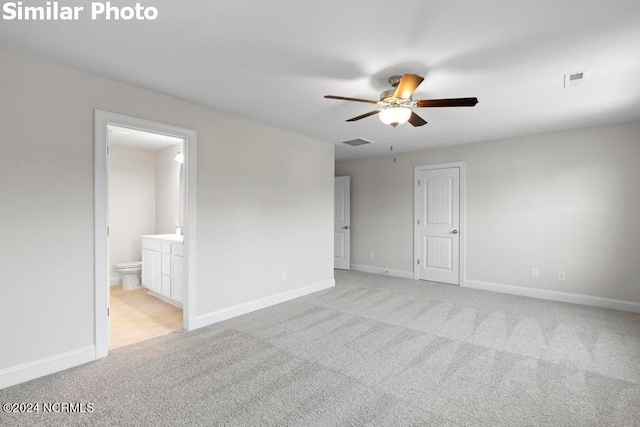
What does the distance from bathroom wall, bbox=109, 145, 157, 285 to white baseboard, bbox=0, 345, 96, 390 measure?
3035mm

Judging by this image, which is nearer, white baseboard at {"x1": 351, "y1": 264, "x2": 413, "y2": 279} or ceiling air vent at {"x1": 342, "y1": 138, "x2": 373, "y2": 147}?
ceiling air vent at {"x1": 342, "y1": 138, "x2": 373, "y2": 147}

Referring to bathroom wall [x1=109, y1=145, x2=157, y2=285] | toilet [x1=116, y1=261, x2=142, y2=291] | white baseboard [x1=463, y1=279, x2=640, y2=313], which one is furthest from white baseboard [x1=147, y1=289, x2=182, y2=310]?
white baseboard [x1=463, y1=279, x2=640, y2=313]

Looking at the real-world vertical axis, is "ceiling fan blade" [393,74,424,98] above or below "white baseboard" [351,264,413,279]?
above

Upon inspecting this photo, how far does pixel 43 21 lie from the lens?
6.07 ft

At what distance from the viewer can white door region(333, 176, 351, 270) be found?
6.61m

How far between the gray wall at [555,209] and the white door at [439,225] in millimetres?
190

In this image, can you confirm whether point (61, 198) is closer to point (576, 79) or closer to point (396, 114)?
point (396, 114)

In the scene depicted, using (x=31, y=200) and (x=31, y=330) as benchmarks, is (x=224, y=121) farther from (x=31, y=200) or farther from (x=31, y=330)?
(x=31, y=330)

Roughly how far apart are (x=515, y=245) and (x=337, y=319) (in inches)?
122

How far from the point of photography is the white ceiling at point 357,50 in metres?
1.78

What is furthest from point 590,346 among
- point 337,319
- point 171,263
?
point 171,263

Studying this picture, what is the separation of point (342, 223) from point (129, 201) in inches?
161

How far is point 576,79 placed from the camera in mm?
2604

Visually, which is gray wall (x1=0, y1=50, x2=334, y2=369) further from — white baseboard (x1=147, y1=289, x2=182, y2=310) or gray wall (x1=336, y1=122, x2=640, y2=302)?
gray wall (x1=336, y1=122, x2=640, y2=302)
